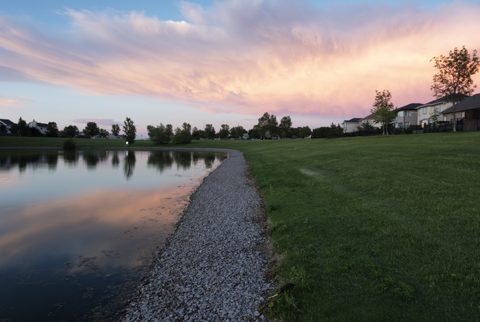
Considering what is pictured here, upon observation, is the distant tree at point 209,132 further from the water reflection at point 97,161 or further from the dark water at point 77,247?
the dark water at point 77,247

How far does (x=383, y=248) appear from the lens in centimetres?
859

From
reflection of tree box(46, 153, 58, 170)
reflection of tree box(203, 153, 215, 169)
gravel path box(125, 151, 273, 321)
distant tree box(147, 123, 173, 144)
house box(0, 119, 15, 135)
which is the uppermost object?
house box(0, 119, 15, 135)

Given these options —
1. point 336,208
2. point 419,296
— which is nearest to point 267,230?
point 336,208

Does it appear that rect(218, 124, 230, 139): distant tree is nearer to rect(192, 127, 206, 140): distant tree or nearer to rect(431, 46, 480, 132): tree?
rect(192, 127, 206, 140): distant tree

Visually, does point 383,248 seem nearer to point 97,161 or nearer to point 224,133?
point 97,161

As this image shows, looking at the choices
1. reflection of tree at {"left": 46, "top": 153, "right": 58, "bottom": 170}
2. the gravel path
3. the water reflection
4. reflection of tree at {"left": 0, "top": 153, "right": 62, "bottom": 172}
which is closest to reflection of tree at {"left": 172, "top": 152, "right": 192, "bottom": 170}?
the water reflection

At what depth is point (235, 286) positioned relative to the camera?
26.6 feet

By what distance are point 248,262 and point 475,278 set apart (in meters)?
5.43

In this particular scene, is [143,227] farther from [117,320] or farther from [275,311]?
[275,311]

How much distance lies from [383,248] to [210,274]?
470cm

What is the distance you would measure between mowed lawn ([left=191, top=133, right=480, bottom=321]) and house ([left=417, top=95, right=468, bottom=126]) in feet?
186

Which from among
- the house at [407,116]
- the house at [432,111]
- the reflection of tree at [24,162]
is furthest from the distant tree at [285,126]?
the reflection of tree at [24,162]

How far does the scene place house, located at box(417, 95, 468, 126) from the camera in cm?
6501

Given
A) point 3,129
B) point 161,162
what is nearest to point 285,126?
point 161,162
